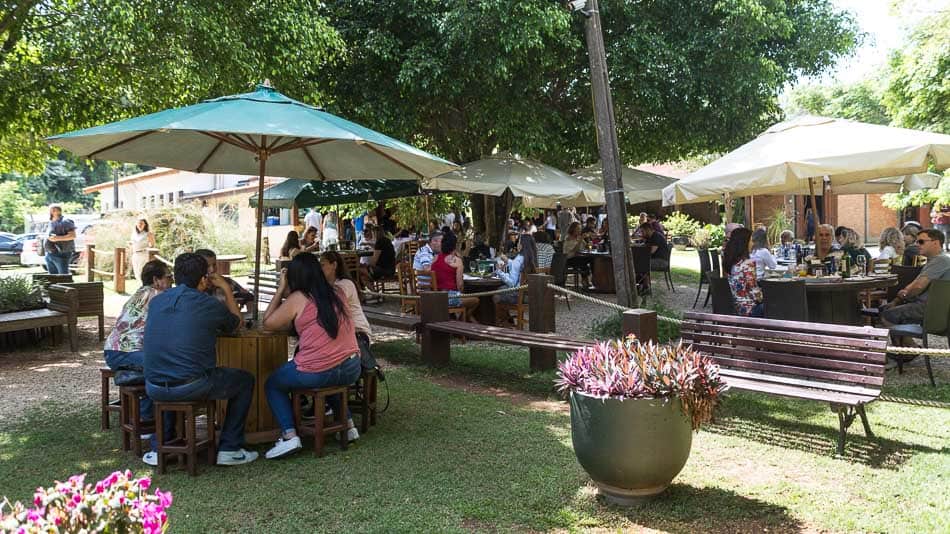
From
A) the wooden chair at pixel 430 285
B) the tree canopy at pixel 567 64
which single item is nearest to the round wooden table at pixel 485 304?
the wooden chair at pixel 430 285

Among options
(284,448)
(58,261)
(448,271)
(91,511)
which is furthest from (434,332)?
(58,261)

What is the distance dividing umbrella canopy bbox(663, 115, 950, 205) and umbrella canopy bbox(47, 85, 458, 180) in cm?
292

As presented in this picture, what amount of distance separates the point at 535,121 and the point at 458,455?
31.0 feet

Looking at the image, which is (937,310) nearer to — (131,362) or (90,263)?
(131,362)

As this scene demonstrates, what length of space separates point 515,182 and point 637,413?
8.39m

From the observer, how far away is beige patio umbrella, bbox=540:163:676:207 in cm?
1356

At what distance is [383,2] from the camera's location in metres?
12.7

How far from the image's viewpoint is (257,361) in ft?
18.0

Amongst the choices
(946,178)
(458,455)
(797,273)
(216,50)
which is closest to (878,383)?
(458,455)

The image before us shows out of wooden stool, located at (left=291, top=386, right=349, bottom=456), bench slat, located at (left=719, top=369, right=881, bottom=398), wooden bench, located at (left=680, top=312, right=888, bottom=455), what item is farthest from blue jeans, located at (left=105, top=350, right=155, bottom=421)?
bench slat, located at (left=719, top=369, right=881, bottom=398)

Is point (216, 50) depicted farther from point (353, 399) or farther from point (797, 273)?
point (797, 273)

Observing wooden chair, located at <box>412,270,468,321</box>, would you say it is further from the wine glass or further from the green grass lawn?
the wine glass

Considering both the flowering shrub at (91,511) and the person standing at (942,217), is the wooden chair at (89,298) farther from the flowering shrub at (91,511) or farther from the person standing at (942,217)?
the person standing at (942,217)

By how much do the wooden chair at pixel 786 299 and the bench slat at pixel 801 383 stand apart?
191cm
